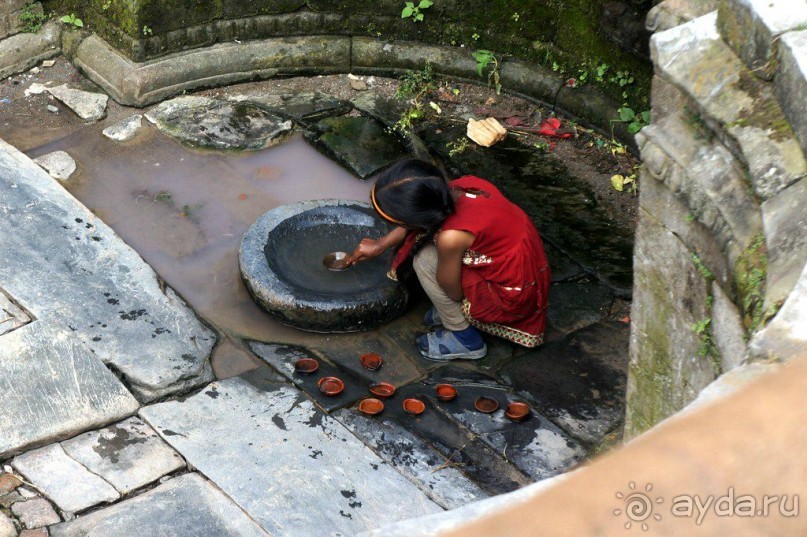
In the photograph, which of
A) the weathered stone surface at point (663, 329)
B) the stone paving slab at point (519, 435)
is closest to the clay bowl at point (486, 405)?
the stone paving slab at point (519, 435)

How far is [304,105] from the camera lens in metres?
5.64

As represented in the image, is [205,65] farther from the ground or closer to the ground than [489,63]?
closer to the ground

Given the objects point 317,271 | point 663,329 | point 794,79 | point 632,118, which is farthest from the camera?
point 632,118

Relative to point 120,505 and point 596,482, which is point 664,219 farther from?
point 120,505

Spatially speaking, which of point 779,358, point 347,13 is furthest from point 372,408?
point 347,13

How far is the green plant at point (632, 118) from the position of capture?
5324 mm

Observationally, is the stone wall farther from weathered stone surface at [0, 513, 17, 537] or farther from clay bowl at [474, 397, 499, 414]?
weathered stone surface at [0, 513, 17, 537]

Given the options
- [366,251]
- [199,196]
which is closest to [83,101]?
[199,196]

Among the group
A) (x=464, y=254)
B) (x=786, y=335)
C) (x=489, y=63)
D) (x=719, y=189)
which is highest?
(x=786, y=335)

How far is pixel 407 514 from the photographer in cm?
333

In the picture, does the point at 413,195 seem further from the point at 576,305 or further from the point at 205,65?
the point at 205,65

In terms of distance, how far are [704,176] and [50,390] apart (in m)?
2.58

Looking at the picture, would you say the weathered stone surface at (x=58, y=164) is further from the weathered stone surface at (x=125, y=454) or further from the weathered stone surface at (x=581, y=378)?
the weathered stone surface at (x=581, y=378)

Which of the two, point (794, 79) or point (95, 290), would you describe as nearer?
point (794, 79)
